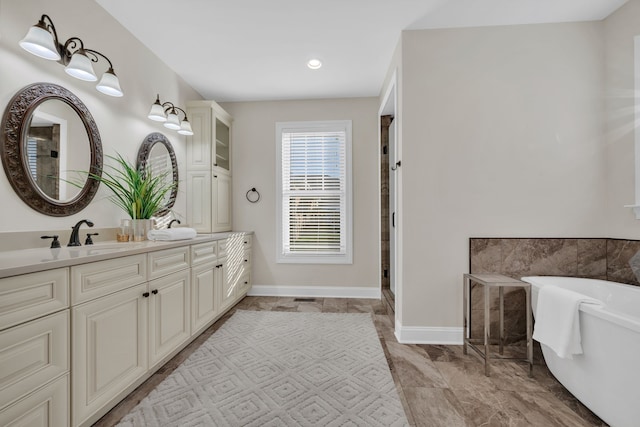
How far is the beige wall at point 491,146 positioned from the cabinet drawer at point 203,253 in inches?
70.5

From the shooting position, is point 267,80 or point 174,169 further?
point 267,80

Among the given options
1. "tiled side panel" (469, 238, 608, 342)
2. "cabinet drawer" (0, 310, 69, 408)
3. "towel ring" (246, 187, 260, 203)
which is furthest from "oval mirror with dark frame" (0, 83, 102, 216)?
"tiled side panel" (469, 238, 608, 342)

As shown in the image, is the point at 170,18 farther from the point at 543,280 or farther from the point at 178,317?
the point at 543,280

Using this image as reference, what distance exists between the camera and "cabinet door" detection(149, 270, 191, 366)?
6.21 feet

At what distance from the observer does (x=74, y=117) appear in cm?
195

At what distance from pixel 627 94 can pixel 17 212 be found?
4169 mm

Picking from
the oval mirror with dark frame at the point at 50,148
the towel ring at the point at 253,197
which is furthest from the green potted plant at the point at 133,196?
the towel ring at the point at 253,197

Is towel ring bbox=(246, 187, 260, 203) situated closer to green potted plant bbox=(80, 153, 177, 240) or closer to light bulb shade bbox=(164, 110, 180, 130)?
light bulb shade bbox=(164, 110, 180, 130)

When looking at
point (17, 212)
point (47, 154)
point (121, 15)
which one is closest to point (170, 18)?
point (121, 15)

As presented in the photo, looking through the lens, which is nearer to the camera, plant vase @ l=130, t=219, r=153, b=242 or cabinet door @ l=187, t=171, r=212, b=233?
plant vase @ l=130, t=219, r=153, b=242

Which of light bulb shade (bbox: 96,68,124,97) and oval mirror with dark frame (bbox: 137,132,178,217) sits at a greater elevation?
light bulb shade (bbox: 96,68,124,97)

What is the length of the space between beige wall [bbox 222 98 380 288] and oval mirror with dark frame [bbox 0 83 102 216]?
6.50ft

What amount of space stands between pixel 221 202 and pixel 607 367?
3.61 metres

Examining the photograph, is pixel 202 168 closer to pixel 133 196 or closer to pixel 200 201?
pixel 200 201
